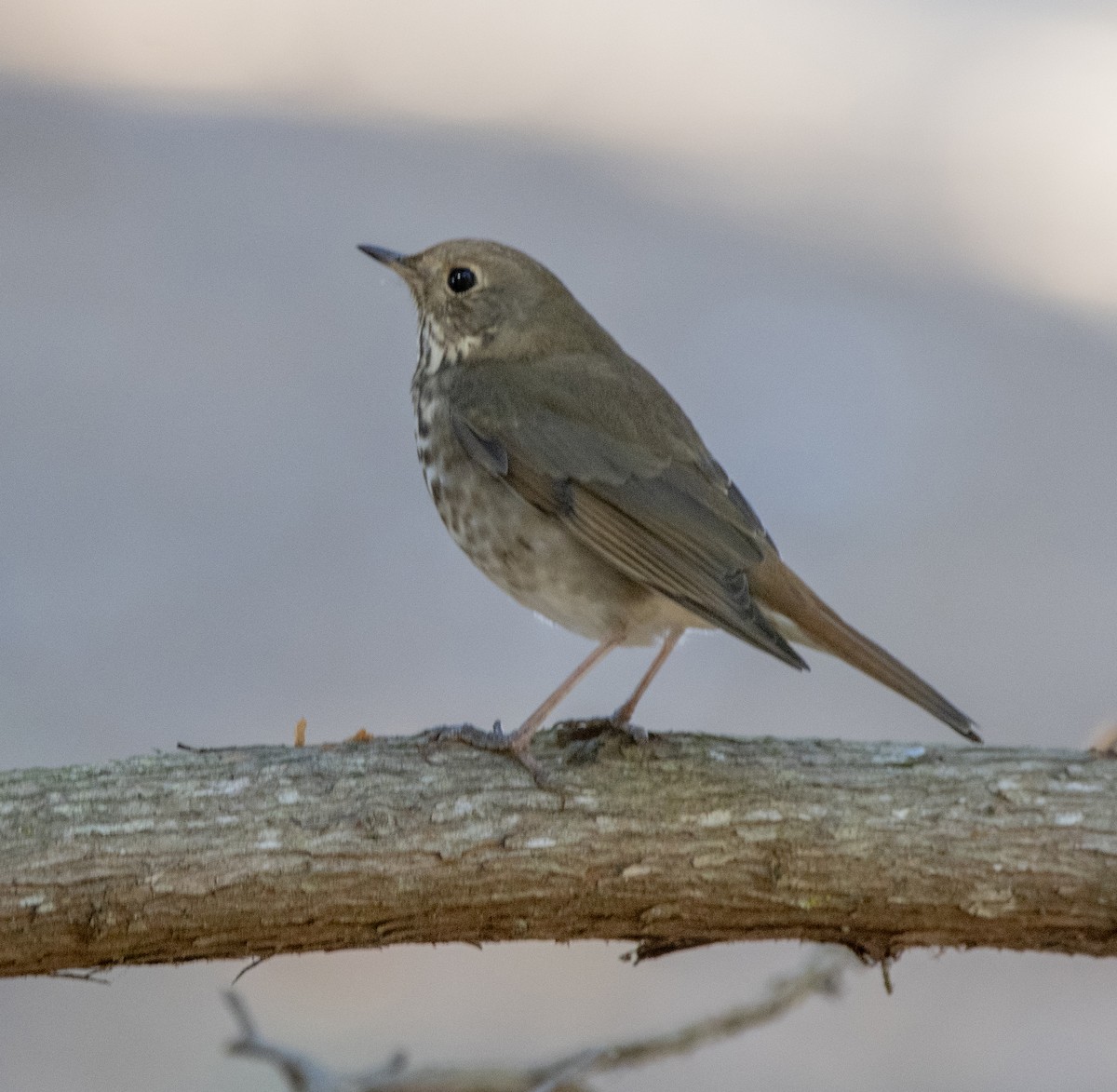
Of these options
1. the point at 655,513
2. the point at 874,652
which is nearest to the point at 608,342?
the point at 655,513

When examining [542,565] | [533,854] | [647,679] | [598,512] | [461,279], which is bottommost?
[533,854]

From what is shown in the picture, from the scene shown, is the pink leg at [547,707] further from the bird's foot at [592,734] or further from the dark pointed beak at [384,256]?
the dark pointed beak at [384,256]

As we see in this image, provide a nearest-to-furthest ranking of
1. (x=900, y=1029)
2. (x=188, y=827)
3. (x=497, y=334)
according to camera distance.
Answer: (x=188, y=827) → (x=497, y=334) → (x=900, y=1029)

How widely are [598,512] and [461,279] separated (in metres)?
0.80

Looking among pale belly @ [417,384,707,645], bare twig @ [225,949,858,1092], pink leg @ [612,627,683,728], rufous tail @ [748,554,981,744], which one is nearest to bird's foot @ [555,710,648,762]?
pink leg @ [612,627,683,728]

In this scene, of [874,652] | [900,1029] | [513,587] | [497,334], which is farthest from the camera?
[900,1029]

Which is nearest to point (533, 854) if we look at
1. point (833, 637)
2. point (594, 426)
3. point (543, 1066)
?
point (833, 637)

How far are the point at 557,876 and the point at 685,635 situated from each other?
81cm

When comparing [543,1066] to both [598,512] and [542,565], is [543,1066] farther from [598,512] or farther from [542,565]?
[598,512]

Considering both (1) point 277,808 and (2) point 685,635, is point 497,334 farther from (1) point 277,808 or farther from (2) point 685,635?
(1) point 277,808

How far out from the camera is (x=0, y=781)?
3.01 m

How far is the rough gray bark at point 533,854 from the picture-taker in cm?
288

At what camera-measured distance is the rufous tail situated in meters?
3.02

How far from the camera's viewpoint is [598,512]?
335 centimetres
